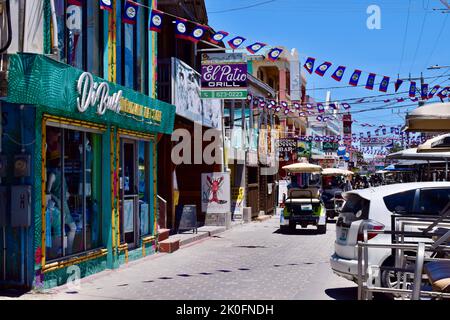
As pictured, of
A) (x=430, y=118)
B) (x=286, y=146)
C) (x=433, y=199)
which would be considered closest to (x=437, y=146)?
(x=430, y=118)

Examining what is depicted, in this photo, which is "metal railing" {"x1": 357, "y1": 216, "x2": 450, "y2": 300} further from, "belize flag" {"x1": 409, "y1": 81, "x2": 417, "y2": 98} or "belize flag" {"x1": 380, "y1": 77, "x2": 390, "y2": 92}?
"belize flag" {"x1": 409, "y1": 81, "x2": 417, "y2": 98}

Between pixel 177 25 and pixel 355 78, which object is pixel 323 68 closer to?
pixel 355 78

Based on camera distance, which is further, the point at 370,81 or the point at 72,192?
the point at 370,81

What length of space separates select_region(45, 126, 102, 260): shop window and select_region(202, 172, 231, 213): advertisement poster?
33.9 feet

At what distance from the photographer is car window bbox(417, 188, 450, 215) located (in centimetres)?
934

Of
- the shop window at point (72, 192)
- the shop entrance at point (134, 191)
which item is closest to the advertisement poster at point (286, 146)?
the shop entrance at point (134, 191)

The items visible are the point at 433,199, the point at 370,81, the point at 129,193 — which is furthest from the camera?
the point at 370,81

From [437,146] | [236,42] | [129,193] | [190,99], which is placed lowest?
[129,193]

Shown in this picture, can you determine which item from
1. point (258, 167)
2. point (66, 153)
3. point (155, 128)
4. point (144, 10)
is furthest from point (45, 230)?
point (258, 167)

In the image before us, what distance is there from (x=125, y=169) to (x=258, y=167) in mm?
16881

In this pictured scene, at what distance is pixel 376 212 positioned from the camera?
8.95 meters

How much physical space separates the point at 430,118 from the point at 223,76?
1072 centimetres

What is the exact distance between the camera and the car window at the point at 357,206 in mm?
9047
